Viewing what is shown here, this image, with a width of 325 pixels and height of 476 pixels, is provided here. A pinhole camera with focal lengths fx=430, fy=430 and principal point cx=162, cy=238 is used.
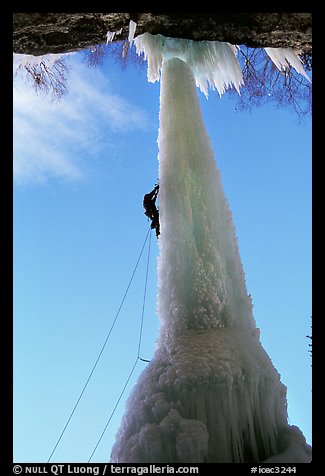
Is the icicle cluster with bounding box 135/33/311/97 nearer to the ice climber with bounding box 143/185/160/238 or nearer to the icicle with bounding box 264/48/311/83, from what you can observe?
the icicle with bounding box 264/48/311/83

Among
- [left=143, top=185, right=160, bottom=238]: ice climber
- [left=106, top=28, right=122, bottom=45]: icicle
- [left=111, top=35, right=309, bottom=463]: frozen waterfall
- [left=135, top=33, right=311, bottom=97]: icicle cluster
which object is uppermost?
[left=135, top=33, right=311, bottom=97]: icicle cluster

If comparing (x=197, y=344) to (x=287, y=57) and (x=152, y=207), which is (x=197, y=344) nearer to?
(x=152, y=207)

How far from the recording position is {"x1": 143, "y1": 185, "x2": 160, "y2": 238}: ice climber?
3424mm

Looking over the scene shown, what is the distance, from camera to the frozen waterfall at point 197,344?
7.42 ft

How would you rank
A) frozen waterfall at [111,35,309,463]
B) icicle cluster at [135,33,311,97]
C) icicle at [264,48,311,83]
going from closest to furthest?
1. frozen waterfall at [111,35,309,463]
2. icicle at [264,48,311,83]
3. icicle cluster at [135,33,311,97]

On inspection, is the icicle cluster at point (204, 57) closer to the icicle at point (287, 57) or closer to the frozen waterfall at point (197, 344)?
A: the icicle at point (287, 57)

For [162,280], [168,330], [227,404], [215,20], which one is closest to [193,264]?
[162,280]

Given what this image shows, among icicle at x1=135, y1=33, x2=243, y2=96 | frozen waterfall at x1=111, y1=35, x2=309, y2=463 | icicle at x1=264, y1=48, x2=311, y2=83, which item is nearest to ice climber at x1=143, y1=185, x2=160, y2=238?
frozen waterfall at x1=111, y1=35, x2=309, y2=463

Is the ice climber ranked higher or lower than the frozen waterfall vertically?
higher

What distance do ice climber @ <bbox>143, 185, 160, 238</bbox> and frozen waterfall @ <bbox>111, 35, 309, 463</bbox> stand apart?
0.28 meters

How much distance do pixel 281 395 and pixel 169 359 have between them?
29.0 inches

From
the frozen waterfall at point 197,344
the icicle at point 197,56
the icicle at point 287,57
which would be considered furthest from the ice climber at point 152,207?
the icicle at point 287,57

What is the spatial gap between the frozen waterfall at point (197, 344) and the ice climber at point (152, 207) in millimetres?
282

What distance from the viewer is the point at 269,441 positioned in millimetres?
2408
